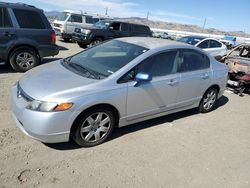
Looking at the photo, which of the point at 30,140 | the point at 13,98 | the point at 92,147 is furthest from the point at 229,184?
the point at 13,98

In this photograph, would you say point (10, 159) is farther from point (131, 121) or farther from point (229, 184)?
point (229, 184)

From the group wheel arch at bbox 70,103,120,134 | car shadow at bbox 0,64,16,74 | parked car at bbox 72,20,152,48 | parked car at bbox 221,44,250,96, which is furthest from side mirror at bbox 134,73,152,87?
parked car at bbox 72,20,152,48

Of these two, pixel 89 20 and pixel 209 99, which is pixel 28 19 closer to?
pixel 209 99

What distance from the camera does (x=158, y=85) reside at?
479 cm

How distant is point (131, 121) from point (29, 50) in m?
5.01

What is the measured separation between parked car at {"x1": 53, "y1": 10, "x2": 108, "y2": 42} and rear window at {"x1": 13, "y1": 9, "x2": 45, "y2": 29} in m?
9.75

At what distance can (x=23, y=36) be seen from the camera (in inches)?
318

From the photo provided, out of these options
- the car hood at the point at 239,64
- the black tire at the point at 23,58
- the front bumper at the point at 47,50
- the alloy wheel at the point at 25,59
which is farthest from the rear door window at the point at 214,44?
the alloy wheel at the point at 25,59

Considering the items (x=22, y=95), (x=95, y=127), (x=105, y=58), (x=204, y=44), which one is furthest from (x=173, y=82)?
(x=204, y=44)

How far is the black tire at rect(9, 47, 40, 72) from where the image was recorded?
26.5ft

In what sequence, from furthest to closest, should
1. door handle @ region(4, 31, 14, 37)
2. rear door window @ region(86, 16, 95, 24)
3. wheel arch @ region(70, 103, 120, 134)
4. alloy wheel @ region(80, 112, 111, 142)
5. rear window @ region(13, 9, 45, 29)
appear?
rear door window @ region(86, 16, 95, 24), rear window @ region(13, 9, 45, 29), door handle @ region(4, 31, 14, 37), alloy wheel @ region(80, 112, 111, 142), wheel arch @ region(70, 103, 120, 134)

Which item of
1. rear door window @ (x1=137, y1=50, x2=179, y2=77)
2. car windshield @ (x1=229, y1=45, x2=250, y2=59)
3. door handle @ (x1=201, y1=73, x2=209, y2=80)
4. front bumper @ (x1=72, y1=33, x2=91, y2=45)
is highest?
rear door window @ (x1=137, y1=50, x2=179, y2=77)

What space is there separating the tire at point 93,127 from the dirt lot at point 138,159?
126 mm

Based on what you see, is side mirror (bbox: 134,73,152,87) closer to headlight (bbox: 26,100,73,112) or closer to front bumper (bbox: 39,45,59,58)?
headlight (bbox: 26,100,73,112)
